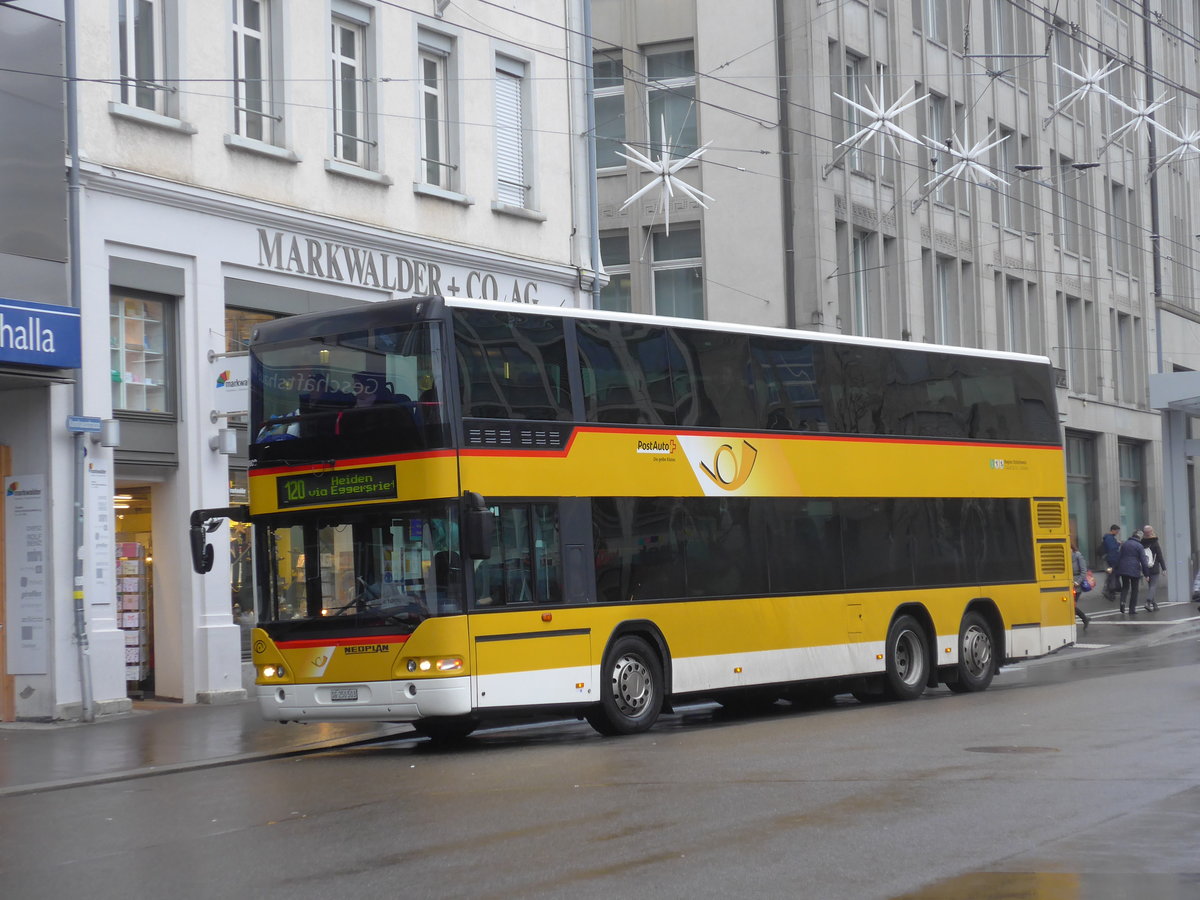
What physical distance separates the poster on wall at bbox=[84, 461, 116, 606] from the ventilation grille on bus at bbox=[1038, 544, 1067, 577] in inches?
436

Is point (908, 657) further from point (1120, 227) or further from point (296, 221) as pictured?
point (1120, 227)

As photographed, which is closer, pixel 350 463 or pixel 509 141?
pixel 350 463

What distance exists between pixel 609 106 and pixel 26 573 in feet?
76.3

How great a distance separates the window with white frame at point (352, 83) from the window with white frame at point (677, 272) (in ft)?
50.1

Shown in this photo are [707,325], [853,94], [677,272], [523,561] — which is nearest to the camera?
[523,561]

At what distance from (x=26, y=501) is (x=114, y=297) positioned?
266cm

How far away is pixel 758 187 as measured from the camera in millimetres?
37125

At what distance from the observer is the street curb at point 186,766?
44.2 ft

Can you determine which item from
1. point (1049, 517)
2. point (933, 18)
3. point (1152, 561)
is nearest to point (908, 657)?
point (1049, 517)

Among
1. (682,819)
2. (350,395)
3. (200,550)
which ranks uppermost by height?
(350,395)

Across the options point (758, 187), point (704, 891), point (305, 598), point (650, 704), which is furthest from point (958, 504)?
point (758, 187)

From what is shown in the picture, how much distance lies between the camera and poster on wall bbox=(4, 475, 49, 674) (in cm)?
1886

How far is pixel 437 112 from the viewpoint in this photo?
82.5 ft

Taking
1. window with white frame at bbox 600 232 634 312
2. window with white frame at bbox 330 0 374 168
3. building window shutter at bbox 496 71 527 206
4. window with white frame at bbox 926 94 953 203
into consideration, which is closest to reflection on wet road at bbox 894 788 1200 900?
window with white frame at bbox 330 0 374 168
